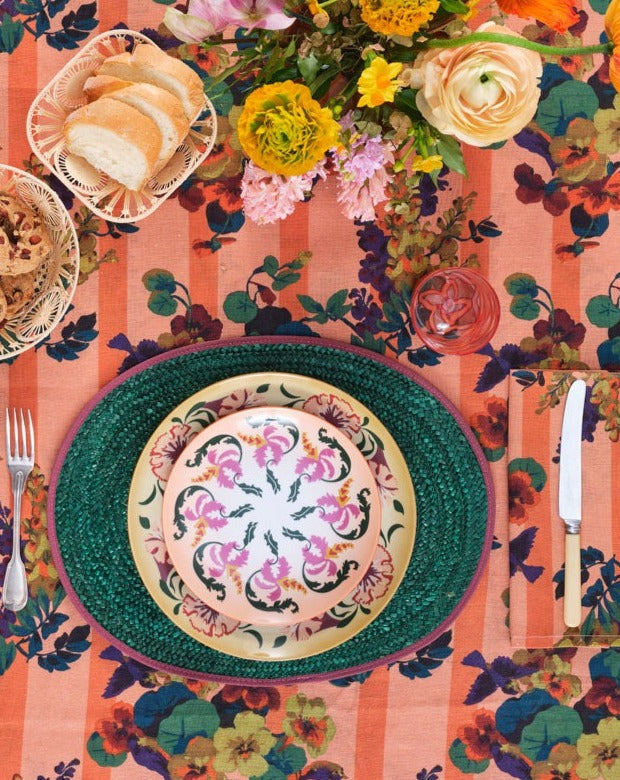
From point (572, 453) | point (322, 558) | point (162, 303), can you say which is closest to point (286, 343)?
point (162, 303)

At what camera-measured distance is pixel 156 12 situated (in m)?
0.88

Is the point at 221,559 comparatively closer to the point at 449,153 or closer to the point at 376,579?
the point at 376,579

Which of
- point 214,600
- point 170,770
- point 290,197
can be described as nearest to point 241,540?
point 214,600

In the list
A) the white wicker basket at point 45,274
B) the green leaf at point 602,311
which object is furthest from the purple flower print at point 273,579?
the green leaf at point 602,311

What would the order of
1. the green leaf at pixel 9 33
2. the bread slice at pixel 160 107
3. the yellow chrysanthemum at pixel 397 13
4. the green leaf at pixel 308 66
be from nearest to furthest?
the yellow chrysanthemum at pixel 397 13, the green leaf at pixel 308 66, the bread slice at pixel 160 107, the green leaf at pixel 9 33

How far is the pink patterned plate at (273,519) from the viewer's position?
35.5 inches

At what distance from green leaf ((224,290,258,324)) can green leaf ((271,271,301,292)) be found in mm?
37

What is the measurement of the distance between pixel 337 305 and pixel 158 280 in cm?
23

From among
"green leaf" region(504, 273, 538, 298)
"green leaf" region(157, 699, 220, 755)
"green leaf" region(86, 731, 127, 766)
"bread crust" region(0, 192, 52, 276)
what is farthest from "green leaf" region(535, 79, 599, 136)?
"green leaf" region(86, 731, 127, 766)

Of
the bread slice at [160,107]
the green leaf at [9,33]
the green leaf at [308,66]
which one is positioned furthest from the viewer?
the green leaf at [9,33]

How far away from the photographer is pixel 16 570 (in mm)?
892

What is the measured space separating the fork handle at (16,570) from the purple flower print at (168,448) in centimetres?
16

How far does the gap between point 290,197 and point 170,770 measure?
0.75m

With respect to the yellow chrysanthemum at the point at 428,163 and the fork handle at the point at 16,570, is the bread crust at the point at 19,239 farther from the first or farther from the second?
the yellow chrysanthemum at the point at 428,163
